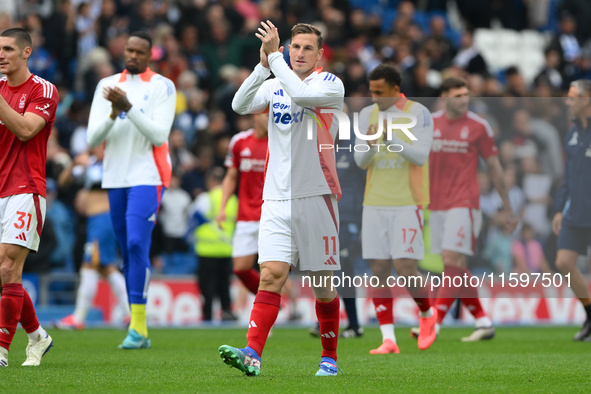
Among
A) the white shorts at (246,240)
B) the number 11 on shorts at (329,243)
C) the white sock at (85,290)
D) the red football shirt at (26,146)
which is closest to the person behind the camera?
the number 11 on shorts at (329,243)

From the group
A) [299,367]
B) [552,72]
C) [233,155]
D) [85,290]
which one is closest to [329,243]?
[299,367]

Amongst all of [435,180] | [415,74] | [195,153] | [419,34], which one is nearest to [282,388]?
[435,180]

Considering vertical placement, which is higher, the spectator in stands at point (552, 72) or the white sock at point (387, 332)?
the spectator in stands at point (552, 72)

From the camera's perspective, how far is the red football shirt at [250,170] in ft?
39.3

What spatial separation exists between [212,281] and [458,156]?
539 centimetres

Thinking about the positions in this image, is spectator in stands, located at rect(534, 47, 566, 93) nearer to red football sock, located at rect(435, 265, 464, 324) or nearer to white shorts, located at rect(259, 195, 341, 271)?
red football sock, located at rect(435, 265, 464, 324)

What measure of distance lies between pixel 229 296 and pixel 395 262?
6.03 meters

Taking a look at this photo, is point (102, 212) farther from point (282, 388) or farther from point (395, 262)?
point (282, 388)

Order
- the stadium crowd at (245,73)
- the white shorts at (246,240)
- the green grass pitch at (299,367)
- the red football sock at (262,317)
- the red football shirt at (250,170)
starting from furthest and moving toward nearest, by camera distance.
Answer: the stadium crowd at (245,73)
the red football shirt at (250,170)
the white shorts at (246,240)
the red football sock at (262,317)
the green grass pitch at (299,367)

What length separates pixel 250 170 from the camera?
1202cm

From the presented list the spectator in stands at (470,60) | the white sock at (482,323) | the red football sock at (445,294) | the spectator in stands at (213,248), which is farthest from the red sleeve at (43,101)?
the spectator in stands at (470,60)

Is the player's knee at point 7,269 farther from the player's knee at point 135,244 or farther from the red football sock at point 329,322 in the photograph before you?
the red football sock at point 329,322

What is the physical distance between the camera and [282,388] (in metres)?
6.41

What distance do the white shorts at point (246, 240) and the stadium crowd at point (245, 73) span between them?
248 cm
